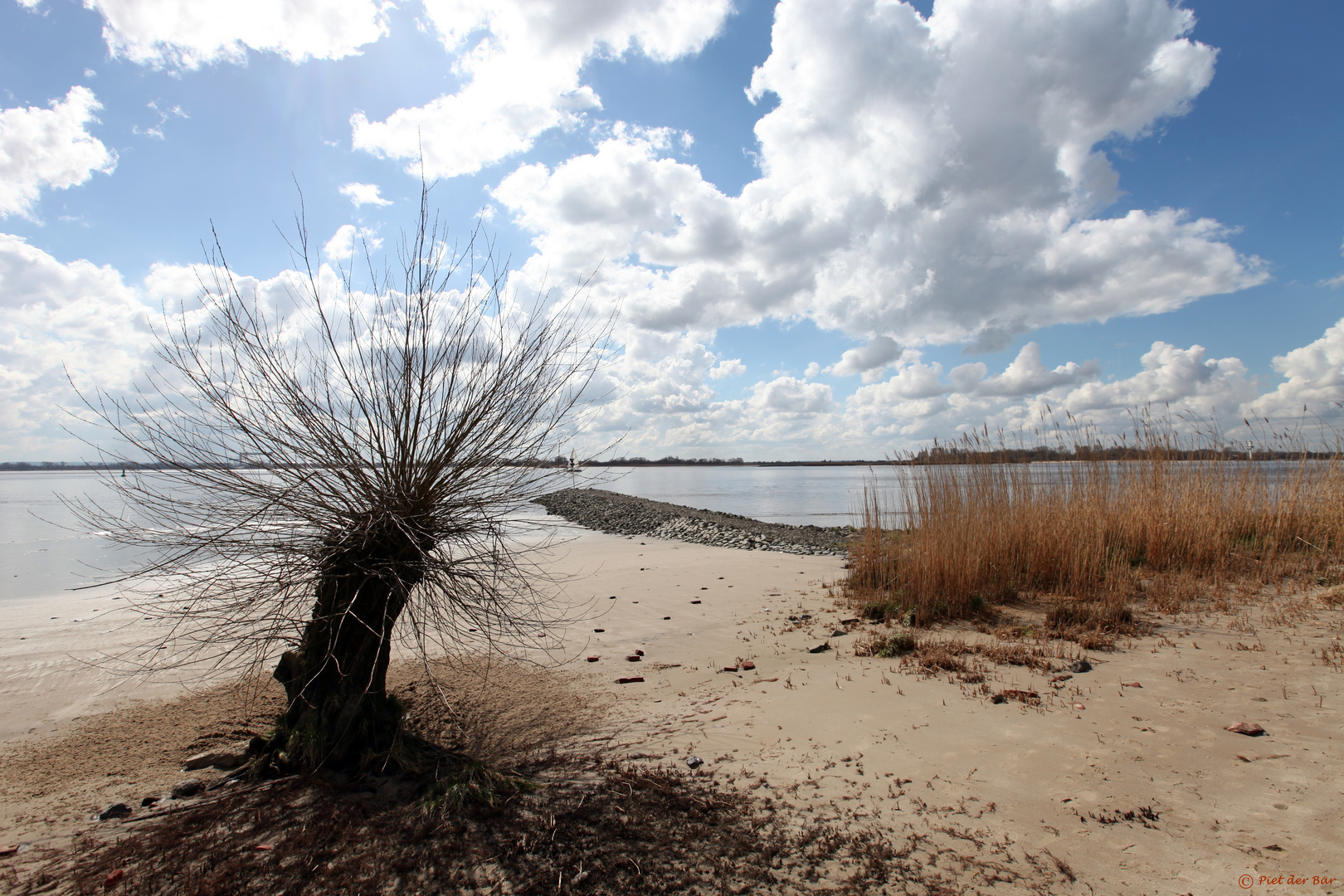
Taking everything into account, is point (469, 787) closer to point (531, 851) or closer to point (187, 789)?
point (531, 851)

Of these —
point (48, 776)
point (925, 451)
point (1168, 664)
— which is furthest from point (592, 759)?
point (925, 451)

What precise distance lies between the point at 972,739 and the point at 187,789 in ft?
15.4

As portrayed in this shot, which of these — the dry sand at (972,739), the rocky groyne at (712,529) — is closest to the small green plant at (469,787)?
the dry sand at (972,739)

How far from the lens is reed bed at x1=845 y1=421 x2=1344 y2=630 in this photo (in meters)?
7.14

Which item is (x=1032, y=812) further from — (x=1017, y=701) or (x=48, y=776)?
(x=48, y=776)

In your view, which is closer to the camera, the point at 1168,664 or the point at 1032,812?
the point at 1032,812

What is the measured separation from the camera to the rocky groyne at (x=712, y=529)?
16.1 metres

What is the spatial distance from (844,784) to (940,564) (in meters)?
4.40

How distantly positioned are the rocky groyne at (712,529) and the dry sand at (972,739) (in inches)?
266

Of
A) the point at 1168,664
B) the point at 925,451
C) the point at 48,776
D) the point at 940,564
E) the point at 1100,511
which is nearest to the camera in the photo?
the point at 48,776

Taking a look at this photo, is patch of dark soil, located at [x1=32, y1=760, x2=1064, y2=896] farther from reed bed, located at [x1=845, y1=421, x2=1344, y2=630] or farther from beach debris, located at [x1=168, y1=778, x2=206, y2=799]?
reed bed, located at [x1=845, y1=421, x2=1344, y2=630]

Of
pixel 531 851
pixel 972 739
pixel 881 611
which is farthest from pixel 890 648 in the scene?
pixel 531 851

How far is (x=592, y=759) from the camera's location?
3709 mm

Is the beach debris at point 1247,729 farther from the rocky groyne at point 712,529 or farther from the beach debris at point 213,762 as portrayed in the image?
the rocky groyne at point 712,529
